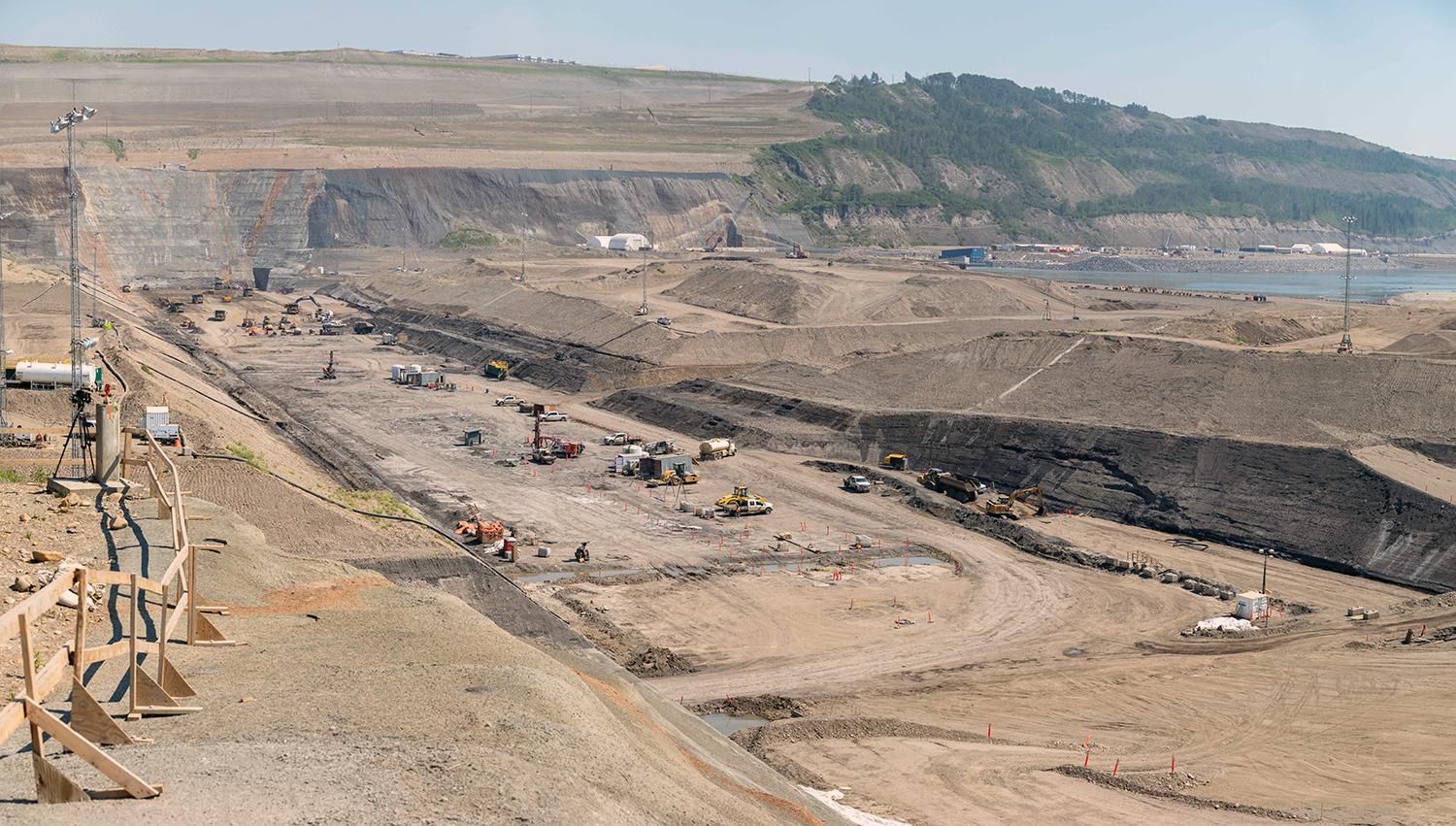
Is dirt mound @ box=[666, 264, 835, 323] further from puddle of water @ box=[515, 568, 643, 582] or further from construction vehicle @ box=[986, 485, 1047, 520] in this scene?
puddle of water @ box=[515, 568, 643, 582]

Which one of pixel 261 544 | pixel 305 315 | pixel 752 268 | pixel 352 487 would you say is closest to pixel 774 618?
pixel 261 544

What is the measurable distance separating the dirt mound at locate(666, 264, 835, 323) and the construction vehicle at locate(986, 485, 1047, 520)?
1675 inches

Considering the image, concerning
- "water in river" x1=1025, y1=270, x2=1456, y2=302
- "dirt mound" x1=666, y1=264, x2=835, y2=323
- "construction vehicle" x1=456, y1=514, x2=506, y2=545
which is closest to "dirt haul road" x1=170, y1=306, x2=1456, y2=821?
"construction vehicle" x1=456, y1=514, x2=506, y2=545

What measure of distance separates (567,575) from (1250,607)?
20.7 meters

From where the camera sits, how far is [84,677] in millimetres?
18234

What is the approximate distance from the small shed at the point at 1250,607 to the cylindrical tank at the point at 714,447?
27917 mm

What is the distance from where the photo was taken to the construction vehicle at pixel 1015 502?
184 ft

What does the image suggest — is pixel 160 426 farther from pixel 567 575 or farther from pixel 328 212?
pixel 328 212

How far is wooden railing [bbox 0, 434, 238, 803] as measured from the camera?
1416cm

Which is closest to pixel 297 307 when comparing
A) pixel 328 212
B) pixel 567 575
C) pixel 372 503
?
pixel 328 212

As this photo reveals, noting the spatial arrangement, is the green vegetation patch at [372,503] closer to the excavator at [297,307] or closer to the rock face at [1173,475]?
the rock face at [1173,475]

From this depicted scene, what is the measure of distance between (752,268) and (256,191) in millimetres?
72344

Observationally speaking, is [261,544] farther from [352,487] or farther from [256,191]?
[256,191]

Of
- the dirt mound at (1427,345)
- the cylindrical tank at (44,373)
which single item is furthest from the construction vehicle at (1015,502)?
the cylindrical tank at (44,373)
